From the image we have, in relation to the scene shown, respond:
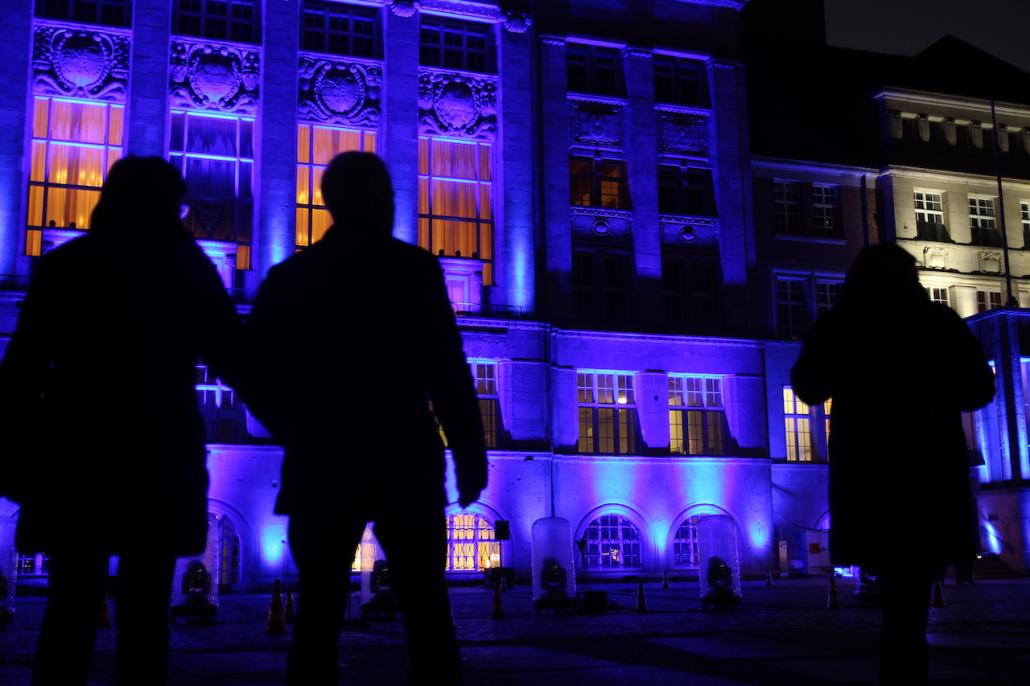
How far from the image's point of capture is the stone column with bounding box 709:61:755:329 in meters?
41.0

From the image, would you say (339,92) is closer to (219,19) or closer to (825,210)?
(219,19)

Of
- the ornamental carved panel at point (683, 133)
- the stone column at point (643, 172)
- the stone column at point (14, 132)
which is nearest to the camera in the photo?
the stone column at point (14, 132)

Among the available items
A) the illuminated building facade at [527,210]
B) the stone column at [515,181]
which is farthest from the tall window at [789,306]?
the stone column at [515,181]

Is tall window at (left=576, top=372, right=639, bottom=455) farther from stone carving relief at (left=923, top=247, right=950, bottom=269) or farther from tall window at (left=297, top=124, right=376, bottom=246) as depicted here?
stone carving relief at (left=923, top=247, right=950, bottom=269)

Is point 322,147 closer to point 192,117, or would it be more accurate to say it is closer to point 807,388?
point 192,117

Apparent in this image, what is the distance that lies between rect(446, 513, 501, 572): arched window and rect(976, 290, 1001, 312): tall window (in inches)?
908

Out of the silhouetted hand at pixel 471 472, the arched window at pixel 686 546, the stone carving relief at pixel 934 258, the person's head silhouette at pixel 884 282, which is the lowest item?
the arched window at pixel 686 546

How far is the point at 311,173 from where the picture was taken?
36.3 meters

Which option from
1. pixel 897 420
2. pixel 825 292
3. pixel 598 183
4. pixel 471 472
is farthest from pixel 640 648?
pixel 825 292

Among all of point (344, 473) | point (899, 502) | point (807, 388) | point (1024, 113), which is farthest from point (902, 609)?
point (1024, 113)

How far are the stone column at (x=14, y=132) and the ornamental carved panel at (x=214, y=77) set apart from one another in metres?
4.16

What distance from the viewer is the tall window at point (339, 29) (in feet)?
122

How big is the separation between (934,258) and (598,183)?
15100 mm

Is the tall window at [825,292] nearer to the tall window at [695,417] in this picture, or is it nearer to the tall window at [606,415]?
the tall window at [695,417]
